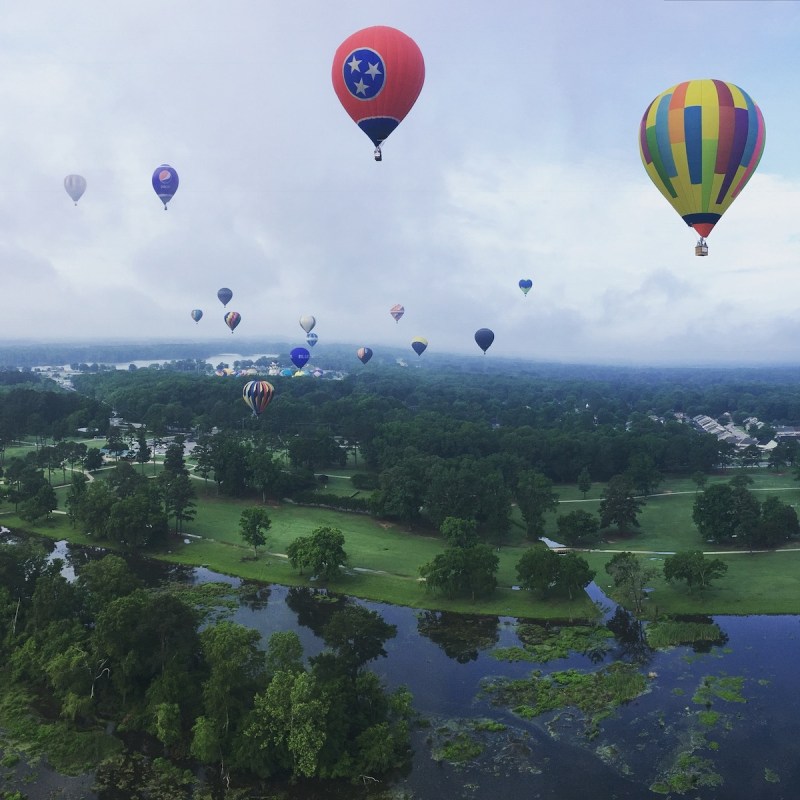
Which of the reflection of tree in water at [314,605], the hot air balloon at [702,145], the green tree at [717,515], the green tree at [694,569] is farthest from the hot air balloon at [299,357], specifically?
the hot air balloon at [702,145]

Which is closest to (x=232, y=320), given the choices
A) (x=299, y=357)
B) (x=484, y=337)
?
(x=299, y=357)

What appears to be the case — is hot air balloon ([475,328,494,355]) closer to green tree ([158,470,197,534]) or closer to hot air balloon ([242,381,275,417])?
hot air balloon ([242,381,275,417])

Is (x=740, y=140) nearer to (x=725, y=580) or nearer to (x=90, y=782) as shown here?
(x=725, y=580)

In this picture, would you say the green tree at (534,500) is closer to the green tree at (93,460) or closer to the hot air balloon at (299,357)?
the green tree at (93,460)

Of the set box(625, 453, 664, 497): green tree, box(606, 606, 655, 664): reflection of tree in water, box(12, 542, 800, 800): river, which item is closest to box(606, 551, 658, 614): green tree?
box(606, 606, 655, 664): reflection of tree in water

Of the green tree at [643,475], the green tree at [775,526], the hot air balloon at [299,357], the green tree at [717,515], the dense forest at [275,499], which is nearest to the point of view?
the dense forest at [275,499]
